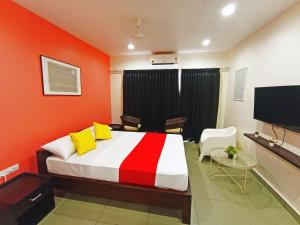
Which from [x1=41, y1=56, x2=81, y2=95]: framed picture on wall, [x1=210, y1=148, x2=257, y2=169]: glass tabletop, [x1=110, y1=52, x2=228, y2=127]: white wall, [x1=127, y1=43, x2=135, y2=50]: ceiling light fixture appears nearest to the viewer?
[x1=210, y1=148, x2=257, y2=169]: glass tabletop

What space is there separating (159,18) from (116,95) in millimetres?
2825

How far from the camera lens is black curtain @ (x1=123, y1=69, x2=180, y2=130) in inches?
168

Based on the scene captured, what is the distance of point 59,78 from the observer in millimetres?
2570

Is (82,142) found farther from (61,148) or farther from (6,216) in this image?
(6,216)

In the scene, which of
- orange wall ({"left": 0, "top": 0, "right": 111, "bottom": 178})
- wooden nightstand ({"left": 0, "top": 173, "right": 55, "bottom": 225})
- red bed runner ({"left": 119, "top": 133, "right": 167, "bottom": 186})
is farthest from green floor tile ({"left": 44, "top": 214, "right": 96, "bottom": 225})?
orange wall ({"left": 0, "top": 0, "right": 111, "bottom": 178})

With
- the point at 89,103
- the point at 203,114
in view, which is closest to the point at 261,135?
the point at 203,114

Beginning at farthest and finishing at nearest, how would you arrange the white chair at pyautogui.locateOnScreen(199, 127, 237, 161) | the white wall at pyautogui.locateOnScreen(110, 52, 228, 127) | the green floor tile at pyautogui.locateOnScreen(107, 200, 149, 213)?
the white wall at pyautogui.locateOnScreen(110, 52, 228, 127), the white chair at pyautogui.locateOnScreen(199, 127, 237, 161), the green floor tile at pyautogui.locateOnScreen(107, 200, 149, 213)

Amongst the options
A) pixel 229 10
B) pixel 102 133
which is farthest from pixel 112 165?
pixel 229 10

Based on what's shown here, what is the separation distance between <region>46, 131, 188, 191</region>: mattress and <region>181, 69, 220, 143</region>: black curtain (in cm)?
202

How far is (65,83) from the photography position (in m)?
2.71

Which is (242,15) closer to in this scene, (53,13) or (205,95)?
(205,95)

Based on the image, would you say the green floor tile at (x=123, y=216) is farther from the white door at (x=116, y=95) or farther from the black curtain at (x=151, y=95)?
the white door at (x=116, y=95)

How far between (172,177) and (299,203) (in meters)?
1.58

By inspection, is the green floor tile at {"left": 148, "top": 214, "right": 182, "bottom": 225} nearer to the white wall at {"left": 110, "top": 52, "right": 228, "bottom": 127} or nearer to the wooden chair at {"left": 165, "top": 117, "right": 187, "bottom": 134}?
the wooden chair at {"left": 165, "top": 117, "right": 187, "bottom": 134}
